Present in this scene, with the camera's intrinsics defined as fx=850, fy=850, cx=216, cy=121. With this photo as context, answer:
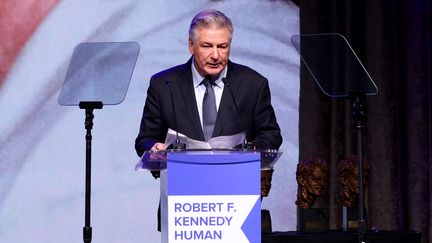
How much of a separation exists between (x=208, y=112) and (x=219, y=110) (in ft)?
0.20

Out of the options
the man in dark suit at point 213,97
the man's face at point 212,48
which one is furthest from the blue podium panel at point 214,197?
the man's face at point 212,48

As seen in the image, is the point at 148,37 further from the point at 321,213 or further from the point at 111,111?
the point at 321,213

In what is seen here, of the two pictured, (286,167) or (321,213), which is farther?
(286,167)

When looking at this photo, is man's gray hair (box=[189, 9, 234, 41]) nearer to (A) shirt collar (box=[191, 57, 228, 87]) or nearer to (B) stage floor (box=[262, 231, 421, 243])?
(A) shirt collar (box=[191, 57, 228, 87])

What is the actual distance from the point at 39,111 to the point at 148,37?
2.80 feet

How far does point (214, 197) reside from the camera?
118 inches

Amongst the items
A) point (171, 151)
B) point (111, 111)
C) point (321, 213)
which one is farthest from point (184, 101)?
point (111, 111)

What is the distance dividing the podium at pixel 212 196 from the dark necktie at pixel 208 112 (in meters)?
0.86

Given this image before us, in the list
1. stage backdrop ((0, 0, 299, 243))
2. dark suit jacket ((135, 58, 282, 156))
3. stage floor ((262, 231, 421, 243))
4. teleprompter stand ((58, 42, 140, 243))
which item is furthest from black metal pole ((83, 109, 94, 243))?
stage backdrop ((0, 0, 299, 243))

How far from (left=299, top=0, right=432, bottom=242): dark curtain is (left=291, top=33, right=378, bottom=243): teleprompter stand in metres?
0.87

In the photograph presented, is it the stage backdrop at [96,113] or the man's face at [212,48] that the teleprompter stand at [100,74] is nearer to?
the man's face at [212,48]

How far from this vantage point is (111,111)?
552 centimetres

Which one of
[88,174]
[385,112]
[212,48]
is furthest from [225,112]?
[385,112]

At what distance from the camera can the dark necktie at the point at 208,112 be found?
3.89 meters
